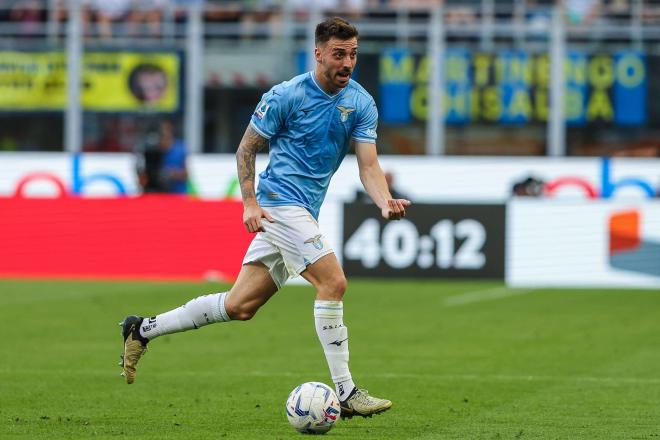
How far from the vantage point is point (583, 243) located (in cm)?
2056

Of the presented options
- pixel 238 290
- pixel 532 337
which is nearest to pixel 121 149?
pixel 532 337

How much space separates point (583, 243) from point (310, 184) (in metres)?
12.7

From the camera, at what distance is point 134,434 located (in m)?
7.70

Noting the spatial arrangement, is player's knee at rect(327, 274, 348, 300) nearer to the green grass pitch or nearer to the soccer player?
the soccer player

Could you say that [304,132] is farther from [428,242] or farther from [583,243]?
[583,243]

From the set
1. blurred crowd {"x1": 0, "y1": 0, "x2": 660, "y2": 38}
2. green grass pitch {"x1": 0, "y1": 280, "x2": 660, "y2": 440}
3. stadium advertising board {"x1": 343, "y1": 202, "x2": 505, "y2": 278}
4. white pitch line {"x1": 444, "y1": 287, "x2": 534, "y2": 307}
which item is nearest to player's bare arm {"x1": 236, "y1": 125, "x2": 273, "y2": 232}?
green grass pitch {"x1": 0, "y1": 280, "x2": 660, "y2": 440}

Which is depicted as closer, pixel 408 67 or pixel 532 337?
pixel 532 337

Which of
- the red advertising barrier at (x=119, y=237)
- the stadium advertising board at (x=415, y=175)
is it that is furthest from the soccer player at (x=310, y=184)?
the stadium advertising board at (x=415, y=175)

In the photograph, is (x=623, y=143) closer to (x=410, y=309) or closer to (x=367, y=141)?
(x=410, y=309)

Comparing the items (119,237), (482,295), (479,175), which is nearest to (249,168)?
(482,295)

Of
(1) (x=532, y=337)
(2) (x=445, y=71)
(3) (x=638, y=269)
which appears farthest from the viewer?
(2) (x=445, y=71)

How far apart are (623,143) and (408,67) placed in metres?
4.02

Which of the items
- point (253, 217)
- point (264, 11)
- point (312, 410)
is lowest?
point (312, 410)

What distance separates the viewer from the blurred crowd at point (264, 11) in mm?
25281
